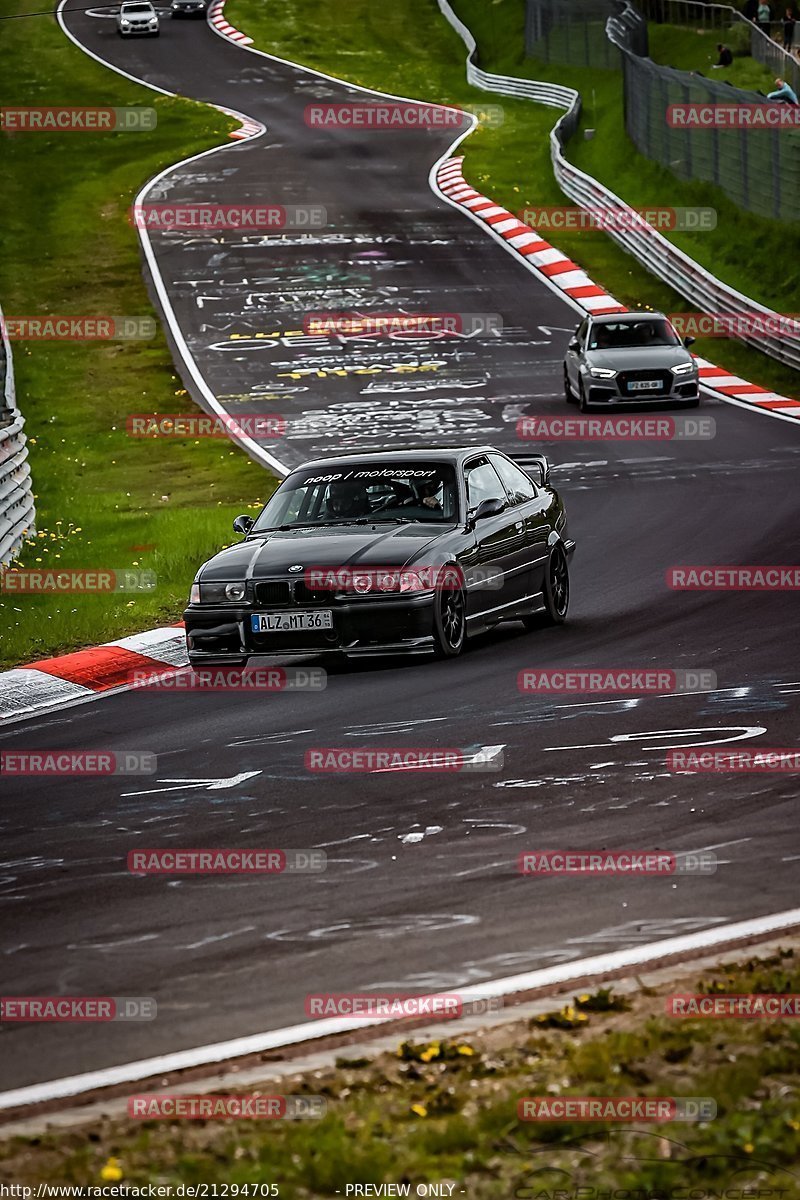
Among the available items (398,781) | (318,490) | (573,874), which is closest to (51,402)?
(318,490)

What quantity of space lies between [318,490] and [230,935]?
730 cm

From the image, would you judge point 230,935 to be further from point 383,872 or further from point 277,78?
point 277,78

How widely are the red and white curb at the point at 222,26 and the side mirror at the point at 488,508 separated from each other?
56031 mm

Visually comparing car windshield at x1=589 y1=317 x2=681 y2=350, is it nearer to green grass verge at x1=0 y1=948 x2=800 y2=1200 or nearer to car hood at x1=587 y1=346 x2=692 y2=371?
car hood at x1=587 y1=346 x2=692 y2=371

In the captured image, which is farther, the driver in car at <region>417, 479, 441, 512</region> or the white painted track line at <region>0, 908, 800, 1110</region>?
the driver in car at <region>417, 479, 441, 512</region>

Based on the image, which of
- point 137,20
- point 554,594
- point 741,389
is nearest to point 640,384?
point 741,389

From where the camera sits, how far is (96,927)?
7.05 metres

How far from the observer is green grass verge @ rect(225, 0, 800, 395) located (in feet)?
113

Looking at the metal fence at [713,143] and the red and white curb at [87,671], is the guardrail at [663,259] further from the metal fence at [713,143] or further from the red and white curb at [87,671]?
the red and white curb at [87,671]

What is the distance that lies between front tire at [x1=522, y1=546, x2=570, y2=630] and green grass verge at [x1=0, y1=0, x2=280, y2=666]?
2925mm

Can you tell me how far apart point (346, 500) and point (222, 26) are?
59489 millimetres

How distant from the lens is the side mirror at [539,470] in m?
15.4

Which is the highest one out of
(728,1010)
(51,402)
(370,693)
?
(728,1010)

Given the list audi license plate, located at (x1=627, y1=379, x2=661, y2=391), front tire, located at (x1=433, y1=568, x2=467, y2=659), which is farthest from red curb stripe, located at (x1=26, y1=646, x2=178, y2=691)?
audi license plate, located at (x1=627, y1=379, x2=661, y2=391)
